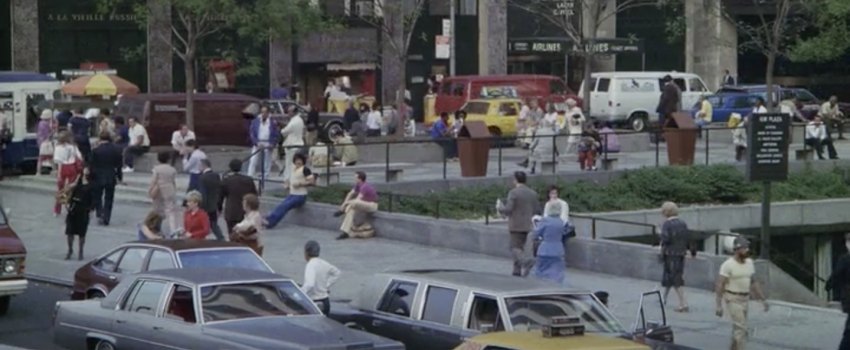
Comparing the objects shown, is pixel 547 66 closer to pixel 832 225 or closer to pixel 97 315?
pixel 832 225

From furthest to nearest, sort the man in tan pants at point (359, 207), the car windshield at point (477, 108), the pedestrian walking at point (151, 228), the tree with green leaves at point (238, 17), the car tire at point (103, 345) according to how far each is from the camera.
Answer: the car windshield at point (477, 108) → the tree with green leaves at point (238, 17) → the man in tan pants at point (359, 207) → the pedestrian walking at point (151, 228) → the car tire at point (103, 345)

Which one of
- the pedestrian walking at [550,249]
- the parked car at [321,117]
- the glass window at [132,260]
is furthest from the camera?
the parked car at [321,117]

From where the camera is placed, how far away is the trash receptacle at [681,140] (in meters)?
36.9

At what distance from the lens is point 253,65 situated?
4472cm

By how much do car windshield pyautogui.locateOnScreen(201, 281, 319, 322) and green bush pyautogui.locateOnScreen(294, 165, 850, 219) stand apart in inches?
592

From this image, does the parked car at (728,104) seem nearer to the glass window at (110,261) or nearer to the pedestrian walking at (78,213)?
the pedestrian walking at (78,213)

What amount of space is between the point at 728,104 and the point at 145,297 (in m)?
37.6

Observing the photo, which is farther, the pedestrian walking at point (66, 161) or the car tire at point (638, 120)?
the car tire at point (638, 120)

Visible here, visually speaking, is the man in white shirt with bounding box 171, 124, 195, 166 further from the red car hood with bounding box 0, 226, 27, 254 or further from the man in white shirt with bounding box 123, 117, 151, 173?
the red car hood with bounding box 0, 226, 27, 254

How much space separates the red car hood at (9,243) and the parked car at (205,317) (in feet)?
11.0

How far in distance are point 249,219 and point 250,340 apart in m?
7.71

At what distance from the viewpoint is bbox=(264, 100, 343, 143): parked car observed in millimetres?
46047

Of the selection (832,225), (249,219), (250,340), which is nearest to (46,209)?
(249,219)

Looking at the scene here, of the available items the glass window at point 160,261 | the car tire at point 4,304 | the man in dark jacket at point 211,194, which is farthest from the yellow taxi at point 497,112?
the glass window at point 160,261
